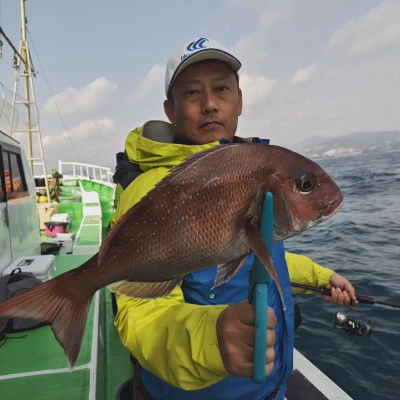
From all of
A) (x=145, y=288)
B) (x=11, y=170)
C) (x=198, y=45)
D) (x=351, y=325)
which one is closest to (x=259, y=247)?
(x=145, y=288)

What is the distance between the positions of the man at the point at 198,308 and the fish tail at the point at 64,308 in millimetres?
282

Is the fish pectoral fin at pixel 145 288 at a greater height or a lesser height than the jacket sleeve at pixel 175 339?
greater

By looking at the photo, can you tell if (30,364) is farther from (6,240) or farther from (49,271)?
(6,240)

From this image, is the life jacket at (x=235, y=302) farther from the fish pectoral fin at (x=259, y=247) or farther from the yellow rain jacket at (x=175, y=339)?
the fish pectoral fin at (x=259, y=247)

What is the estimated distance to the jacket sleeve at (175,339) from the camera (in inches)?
48.3

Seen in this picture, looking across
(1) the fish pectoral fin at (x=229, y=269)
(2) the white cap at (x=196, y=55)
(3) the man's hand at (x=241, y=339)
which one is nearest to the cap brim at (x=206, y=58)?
(2) the white cap at (x=196, y=55)

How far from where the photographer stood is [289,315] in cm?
213

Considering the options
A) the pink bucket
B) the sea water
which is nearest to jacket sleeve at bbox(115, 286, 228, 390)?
the sea water

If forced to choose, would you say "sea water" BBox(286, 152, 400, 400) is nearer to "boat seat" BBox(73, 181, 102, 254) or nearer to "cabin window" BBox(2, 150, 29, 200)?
"boat seat" BBox(73, 181, 102, 254)

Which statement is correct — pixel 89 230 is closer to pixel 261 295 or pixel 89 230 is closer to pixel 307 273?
pixel 307 273

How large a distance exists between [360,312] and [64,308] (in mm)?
5971

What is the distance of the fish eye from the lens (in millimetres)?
1280

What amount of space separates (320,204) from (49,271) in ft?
12.7

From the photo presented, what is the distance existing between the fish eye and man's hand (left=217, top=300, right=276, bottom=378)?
0.48m
